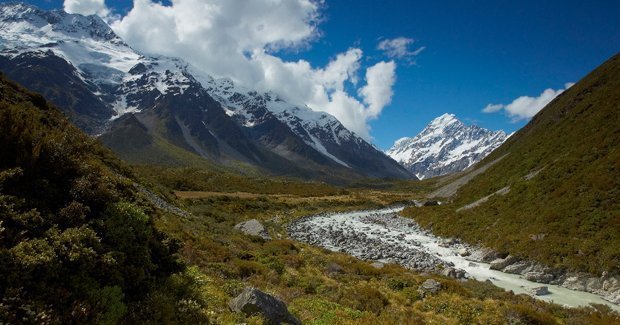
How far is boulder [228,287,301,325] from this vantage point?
38.4 ft

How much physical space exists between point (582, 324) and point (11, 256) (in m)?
21.8

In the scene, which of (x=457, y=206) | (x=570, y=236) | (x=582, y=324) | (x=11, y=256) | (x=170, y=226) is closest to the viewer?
(x=11, y=256)

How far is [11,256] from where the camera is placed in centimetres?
751

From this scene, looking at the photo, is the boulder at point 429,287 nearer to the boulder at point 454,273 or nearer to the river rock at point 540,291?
→ the boulder at point 454,273

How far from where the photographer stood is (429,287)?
21.5m

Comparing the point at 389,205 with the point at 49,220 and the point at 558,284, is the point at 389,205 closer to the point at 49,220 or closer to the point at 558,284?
the point at 558,284

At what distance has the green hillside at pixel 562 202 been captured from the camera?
2781cm

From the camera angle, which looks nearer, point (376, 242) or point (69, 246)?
point (69, 246)

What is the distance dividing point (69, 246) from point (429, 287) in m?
18.8

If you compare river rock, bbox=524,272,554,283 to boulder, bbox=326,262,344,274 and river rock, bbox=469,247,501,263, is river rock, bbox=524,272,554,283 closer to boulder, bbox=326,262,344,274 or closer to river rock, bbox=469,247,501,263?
river rock, bbox=469,247,501,263

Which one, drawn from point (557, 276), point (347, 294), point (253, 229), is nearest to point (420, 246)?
point (557, 276)

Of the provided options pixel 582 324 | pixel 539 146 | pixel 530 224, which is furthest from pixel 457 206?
pixel 582 324

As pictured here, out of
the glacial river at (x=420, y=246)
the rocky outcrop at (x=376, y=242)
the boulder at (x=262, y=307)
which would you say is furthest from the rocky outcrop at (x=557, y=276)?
the boulder at (x=262, y=307)

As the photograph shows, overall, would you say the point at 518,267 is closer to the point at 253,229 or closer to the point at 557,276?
the point at 557,276
